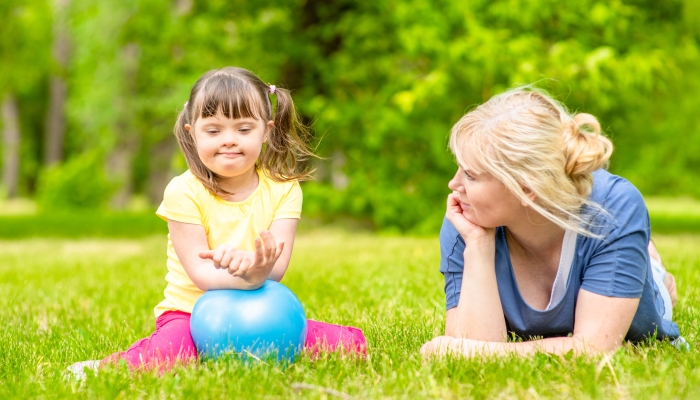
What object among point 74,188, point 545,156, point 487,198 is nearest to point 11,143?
point 74,188

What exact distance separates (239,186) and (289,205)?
271 mm

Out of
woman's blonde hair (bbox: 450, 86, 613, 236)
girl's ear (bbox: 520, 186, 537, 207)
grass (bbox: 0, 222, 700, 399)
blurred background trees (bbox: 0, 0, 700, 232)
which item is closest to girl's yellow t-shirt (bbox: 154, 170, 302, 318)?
grass (bbox: 0, 222, 700, 399)

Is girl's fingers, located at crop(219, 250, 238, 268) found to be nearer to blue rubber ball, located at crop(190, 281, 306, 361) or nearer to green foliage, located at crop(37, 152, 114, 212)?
blue rubber ball, located at crop(190, 281, 306, 361)

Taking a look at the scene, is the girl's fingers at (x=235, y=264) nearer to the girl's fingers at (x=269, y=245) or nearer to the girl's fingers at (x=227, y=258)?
the girl's fingers at (x=227, y=258)

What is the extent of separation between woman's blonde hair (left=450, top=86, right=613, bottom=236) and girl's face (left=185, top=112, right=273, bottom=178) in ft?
3.43

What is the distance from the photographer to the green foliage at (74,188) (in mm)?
21141

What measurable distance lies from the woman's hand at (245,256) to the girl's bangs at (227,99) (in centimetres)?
71

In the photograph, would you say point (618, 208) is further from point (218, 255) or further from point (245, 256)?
point (218, 255)

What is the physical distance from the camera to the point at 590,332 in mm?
3057

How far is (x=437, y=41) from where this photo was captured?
11.4 m

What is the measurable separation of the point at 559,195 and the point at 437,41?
8741mm

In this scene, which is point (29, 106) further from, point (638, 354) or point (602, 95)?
point (638, 354)

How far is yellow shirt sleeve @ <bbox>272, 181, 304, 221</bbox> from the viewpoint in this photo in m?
3.71

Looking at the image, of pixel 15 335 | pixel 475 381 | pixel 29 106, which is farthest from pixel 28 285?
pixel 29 106
